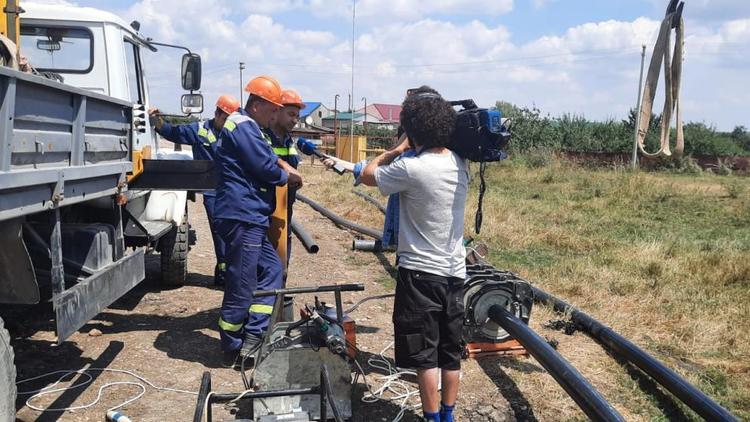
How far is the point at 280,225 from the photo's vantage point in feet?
16.8

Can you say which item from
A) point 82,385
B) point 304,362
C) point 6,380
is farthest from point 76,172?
point 304,362

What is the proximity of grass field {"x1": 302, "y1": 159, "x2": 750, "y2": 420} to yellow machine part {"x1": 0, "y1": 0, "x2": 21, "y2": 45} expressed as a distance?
14.8 ft

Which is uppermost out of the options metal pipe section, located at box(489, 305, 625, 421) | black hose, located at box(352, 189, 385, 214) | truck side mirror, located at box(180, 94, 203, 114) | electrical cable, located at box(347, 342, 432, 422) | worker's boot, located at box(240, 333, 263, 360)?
truck side mirror, located at box(180, 94, 203, 114)

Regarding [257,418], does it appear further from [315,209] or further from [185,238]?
[315,209]

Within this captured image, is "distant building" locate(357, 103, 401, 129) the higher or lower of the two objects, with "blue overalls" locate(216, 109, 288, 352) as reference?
higher

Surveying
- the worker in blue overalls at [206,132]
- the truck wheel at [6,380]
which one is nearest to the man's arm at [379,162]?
the truck wheel at [6,380]

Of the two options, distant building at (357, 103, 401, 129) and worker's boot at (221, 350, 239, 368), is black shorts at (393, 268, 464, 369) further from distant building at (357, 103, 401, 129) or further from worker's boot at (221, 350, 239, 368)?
distant building at (357, 103, 401, 129)

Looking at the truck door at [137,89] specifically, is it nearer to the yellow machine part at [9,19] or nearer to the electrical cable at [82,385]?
the yellow machine part at [9,19]

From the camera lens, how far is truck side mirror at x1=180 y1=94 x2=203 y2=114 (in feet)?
21.3

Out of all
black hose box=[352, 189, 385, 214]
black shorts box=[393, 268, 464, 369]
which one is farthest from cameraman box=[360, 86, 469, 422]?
black hose box=[352, 189, 385, 214]

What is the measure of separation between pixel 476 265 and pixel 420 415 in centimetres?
143

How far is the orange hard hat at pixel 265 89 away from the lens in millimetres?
4668

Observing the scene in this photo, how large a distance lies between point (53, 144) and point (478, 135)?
91.8 inches

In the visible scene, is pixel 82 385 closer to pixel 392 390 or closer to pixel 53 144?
pixel 53 144
